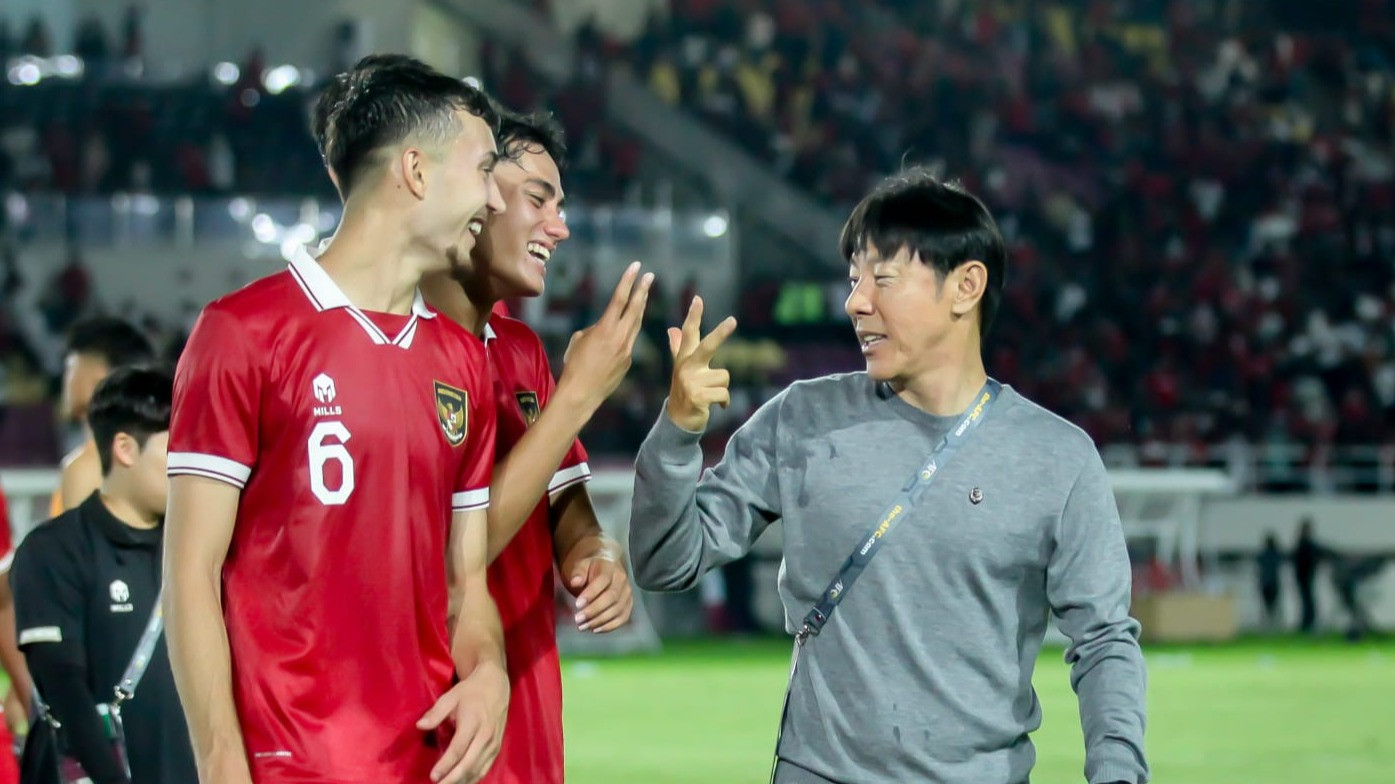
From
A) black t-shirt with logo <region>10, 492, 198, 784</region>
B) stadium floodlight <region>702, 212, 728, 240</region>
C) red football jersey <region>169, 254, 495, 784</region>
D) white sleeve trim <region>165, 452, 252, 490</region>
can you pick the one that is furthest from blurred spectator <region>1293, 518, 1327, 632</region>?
white sleeve trim <region>165, 452, 252, 490</region>

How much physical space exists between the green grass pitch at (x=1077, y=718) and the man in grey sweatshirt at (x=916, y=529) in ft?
20.7

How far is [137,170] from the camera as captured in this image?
2417 centimetres

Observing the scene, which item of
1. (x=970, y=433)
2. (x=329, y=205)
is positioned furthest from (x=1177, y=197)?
(x=970, y=433)

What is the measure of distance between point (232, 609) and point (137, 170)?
2189cm

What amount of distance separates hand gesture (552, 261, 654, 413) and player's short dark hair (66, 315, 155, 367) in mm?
3332

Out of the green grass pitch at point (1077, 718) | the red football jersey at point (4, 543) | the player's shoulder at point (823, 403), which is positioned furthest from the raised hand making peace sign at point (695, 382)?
the green grass pitch at point (1077, 718)

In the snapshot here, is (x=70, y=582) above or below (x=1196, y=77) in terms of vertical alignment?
below

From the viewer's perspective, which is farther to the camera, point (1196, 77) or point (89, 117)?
point (1196, 77)

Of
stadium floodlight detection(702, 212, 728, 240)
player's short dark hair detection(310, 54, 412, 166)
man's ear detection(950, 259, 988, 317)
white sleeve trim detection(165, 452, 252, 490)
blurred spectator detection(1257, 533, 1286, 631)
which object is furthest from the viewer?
stadium floodlight detection(702, 212, 728, 240)

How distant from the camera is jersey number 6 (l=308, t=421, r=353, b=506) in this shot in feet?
11.1

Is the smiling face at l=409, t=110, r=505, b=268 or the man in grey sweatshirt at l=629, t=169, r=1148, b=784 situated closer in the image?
the smiling face at l=409, t=110, r=505, b=268

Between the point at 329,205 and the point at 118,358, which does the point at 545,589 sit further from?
the point at 329,205

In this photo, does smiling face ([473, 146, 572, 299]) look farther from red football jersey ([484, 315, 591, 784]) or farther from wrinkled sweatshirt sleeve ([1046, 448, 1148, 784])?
wrinkled sweatshirt sleeve ([1046, 448, 1148, 784])

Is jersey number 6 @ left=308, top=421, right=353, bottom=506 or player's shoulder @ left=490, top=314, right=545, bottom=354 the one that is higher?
player's shoulder @ left=490, top=314, right=545, bottom=354
